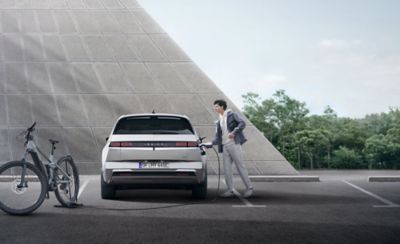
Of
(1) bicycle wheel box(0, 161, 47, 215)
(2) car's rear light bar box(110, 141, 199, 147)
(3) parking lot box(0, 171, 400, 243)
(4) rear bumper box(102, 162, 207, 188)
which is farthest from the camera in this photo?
(2) car's rear light bar box(110, 141, 199, 147)

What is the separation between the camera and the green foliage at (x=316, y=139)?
50156mm

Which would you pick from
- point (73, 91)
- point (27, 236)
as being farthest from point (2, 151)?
point (27, 236)

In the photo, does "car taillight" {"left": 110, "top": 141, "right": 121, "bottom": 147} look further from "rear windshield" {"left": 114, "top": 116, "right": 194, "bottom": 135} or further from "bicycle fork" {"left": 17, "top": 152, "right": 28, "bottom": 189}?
"bicycle fork" {"left": 17, "top": 152, "right": 28, "bottom": 189}

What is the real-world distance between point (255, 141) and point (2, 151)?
300 inches

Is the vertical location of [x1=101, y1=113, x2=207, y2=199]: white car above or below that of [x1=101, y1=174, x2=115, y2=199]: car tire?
above

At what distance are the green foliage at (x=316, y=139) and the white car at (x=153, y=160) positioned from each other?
3780cm

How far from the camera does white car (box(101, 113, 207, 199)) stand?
11086 millimetres

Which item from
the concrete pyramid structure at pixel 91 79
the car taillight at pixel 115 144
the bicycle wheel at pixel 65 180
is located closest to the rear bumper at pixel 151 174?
the car taillight at pixel 115 144

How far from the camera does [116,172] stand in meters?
11.1

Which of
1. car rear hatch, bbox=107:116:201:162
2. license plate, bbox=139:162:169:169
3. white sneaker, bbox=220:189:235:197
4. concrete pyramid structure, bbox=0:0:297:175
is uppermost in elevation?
concrete pyramid structure, bbox=0:0:297:175

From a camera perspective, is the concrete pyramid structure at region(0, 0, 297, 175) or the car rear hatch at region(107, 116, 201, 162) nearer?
the car rear hatch at region(107, 116, 201, 162)

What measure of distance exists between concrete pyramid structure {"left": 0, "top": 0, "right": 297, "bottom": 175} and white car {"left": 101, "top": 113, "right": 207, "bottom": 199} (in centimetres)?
710

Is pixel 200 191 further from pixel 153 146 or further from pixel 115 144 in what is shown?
pixel 115 144

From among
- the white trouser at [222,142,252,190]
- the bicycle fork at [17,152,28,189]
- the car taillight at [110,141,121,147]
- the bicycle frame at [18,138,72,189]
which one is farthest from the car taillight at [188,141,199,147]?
the bicycle fork at [17,152,28,189]
